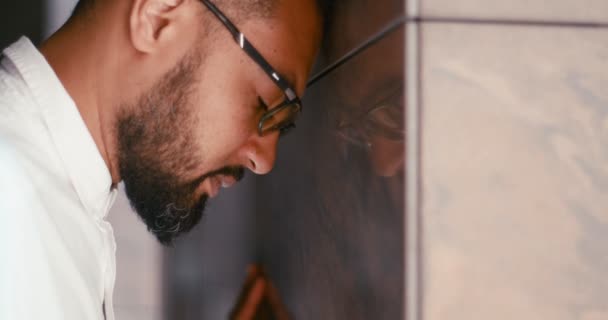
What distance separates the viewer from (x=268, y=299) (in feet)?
4.61

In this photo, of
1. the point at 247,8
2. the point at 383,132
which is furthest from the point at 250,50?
the point at 383,132

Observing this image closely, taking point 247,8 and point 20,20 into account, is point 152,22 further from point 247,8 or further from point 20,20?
point 20,20

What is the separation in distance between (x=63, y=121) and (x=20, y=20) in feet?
2.69

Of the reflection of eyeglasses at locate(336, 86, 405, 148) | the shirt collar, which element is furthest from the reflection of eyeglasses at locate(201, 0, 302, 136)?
the shirt collar

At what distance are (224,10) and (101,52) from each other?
0.19 metres

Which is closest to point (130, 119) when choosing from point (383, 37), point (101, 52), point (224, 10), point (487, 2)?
point (101, 52)

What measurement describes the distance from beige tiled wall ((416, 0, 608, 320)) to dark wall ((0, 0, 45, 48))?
1259 millimetres

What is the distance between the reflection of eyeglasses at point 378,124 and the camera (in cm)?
61

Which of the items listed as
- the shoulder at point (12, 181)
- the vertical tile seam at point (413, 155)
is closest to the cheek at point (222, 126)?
the shoulder at point (12, 181)

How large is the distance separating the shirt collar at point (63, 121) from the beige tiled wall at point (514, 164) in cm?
51

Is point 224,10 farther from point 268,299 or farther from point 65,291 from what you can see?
point 268,299

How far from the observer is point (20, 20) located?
61.0 inches

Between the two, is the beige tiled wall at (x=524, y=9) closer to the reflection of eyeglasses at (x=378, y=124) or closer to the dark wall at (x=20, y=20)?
the reflection of eyeglasses at (x=378, y=124)

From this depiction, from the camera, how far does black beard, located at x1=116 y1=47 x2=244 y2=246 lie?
917 mm
